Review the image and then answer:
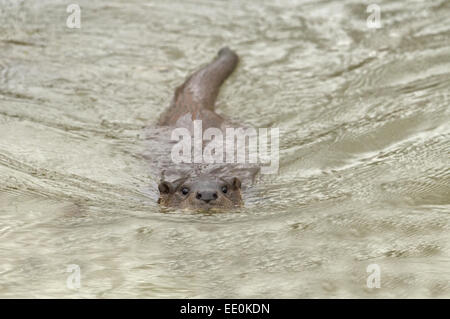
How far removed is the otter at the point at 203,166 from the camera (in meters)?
5.82

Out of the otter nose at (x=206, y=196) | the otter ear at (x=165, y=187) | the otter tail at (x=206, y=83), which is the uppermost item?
the otter tail at (x=206, y=83)

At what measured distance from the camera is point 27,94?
8336 mm

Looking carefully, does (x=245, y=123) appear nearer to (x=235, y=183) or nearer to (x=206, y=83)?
(x=206, y=83)

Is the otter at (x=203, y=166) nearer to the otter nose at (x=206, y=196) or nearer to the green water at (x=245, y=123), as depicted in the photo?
the otter nose at (x=206, y=196)

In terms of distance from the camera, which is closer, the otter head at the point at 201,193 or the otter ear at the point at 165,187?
the otter head at the point at 201,193

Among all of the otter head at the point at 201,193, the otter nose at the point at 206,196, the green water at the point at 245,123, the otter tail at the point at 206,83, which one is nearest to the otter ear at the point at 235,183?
the otter head at the point at 201,193

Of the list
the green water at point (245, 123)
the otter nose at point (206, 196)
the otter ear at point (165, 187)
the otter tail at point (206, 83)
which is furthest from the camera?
the otter tail at point (206, 83)

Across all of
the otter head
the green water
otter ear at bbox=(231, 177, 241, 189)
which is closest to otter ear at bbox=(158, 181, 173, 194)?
the otter head

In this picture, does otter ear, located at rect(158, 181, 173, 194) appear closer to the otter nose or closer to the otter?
the otter

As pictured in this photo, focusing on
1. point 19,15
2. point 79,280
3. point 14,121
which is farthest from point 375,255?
point 19,15

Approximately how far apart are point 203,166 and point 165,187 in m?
0.72

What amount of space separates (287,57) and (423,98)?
6.77ft

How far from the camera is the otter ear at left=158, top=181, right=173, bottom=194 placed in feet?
19.6

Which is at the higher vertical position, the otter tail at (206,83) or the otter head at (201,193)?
the otter tail at (206,83)
